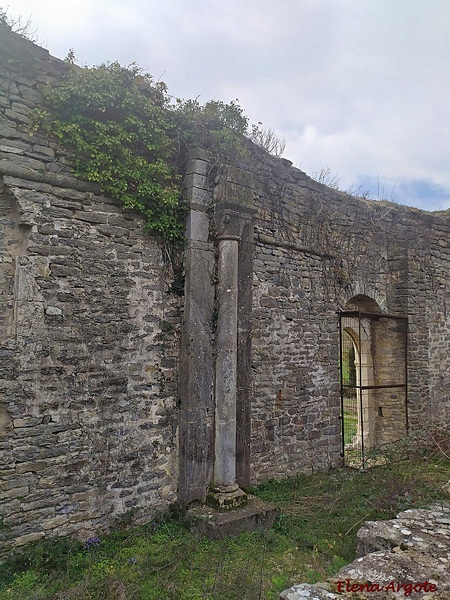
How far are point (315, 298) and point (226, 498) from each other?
12.1ft

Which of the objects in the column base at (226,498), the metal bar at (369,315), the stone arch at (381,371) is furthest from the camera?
the stone arch at (381,371)

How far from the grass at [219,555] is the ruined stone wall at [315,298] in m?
1.04

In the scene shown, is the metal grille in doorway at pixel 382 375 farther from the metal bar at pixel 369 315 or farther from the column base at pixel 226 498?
the column base at pixel 226 498

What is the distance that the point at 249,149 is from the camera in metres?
6.67

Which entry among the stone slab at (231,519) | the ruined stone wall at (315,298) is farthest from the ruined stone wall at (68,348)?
the ruined stone wall at (315,298)

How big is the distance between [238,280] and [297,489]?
10.8 ft

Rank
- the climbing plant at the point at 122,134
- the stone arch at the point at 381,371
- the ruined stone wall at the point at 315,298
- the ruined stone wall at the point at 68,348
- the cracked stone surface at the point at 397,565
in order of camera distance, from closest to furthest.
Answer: the cracked stone surface at the point at 397,565 < the ruined stone wall at the point at 68,348 < the climbing plant at the point at 122,134 < the ruined stone wall at the point at 315,298 < the stone arch at the point at 381,371

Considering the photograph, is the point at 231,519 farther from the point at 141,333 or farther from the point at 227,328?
the point at 141,333

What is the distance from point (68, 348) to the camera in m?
4.66

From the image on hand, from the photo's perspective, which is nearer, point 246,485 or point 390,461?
point 246,485

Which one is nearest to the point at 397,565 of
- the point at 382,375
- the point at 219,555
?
the point at 219,555

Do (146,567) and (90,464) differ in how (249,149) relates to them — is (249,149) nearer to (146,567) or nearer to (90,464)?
(90,464)

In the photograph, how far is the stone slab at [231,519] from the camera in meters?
4.99

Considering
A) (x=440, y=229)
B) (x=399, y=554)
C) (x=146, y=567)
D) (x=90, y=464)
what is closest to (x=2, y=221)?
(x=90, y=464)
